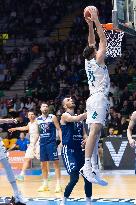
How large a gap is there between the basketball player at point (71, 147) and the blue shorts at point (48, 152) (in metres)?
2.58

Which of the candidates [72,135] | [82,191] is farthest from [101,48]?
[82,191]

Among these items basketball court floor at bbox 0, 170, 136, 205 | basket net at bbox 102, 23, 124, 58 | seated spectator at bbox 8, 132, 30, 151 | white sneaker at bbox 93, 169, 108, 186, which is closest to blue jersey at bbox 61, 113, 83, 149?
basketball court floor at bbox 0, 170, 136, 205

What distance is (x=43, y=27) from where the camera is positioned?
96.7 ft

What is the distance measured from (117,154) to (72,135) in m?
7.31

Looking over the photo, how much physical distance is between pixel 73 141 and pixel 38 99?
12.8 m

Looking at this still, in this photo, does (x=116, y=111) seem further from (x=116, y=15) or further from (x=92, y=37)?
(x=92, y=37)

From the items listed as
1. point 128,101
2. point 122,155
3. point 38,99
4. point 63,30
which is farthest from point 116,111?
point 63,30

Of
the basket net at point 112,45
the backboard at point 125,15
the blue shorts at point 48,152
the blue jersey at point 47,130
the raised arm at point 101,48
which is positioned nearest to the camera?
the raised arm at point 101,48

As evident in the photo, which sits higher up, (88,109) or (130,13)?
(130,13)

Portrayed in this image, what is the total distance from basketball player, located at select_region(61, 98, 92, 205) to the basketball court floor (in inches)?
46.0

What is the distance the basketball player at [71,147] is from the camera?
31.3ft

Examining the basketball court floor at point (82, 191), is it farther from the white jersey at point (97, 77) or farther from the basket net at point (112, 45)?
the white jersey at point (97, 77)

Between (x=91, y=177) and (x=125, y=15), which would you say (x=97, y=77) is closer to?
(x=91, y=177)

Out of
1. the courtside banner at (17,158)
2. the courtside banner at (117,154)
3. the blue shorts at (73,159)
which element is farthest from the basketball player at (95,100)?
the courtside banner at (17,158)
